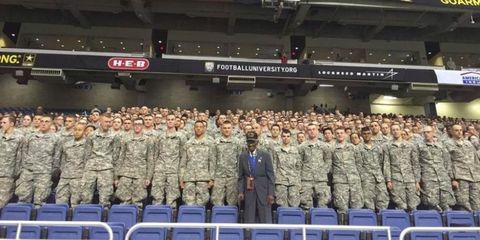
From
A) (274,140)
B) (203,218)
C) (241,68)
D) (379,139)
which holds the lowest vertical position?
(203,218)

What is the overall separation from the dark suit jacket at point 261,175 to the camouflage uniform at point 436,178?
248 cm

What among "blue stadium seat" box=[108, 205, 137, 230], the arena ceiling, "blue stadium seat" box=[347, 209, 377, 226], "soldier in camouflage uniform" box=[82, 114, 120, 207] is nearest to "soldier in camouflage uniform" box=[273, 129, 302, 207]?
"blue stadium seat" box=[347, 209, 377, 226]

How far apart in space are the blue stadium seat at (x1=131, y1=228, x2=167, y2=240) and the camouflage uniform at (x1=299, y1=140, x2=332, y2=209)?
2008mm

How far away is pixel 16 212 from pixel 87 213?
34.0 inches

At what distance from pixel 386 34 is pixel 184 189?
16.4 m

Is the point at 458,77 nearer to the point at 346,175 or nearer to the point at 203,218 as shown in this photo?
the point at 346,175

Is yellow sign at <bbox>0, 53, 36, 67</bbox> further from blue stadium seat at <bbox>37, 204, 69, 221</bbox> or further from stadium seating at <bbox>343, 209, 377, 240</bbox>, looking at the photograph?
stadium seating at <bbox>343, 209, 377, 240</bbox>

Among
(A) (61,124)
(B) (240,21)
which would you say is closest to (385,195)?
(A) (61,124)

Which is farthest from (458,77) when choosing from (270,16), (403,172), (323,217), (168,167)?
(168,167)

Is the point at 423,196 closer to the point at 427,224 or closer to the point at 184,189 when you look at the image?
the point at 427,224

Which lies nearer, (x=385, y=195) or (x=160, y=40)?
(x=385, y=195)

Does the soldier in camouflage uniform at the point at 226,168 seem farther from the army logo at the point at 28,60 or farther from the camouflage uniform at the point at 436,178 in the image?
the army logo at the point at 28,60

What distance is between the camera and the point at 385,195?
191 inches

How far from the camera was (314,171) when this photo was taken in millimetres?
4801
